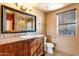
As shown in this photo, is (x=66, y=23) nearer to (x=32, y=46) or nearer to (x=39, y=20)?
(x=39, y=20)

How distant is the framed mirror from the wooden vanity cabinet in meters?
0.16

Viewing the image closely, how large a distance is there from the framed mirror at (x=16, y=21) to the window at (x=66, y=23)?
36 cm

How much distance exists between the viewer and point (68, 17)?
124 centimetres

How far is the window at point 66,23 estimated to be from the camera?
3.94 ft

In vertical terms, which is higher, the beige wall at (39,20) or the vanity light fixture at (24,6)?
the vanity light fixture at (24,6)

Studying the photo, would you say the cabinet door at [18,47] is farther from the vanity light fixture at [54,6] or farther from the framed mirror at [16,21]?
the vanity light fixture at [54,6]

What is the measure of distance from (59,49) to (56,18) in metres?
0.44

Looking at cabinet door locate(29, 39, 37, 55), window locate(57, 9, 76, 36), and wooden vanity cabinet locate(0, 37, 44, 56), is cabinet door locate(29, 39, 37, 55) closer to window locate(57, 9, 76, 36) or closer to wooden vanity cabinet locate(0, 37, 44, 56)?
wooden vanity cabinet locate(0, 37, 44, 56)

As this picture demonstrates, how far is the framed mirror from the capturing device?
3.81 feet

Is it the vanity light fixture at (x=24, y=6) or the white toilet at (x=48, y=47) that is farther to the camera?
the white toilet at (x=48, y=47)

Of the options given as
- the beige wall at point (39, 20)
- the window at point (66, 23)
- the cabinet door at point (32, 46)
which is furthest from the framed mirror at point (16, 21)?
the window at point (66, 23)

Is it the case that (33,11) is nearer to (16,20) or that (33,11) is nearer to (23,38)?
(16,20)

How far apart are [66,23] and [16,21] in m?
0.68

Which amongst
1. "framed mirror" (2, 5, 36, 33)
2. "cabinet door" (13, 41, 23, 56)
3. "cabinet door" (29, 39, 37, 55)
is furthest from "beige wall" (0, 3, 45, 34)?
"cabinet door" (13, 41, 23, 56)
